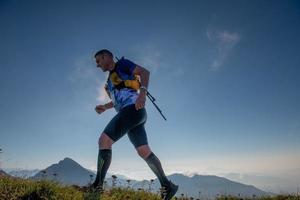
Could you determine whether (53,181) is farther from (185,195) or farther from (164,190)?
(185,195)

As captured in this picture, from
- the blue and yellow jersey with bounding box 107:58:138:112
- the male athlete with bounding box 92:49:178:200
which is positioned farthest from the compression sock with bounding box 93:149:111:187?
the blue and yellow jersey with bounding box 107:58:138:112

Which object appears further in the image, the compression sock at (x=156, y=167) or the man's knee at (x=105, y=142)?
the compression sock at (x=156, y=167)

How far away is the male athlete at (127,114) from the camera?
6.11 meters

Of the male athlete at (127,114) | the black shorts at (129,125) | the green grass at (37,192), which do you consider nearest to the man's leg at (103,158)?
the male athlete at (127,114)

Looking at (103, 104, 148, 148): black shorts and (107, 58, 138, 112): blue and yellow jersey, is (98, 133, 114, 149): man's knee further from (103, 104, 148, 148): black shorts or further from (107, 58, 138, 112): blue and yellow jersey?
(107, 58, 138, 112): blue and yellow jersey

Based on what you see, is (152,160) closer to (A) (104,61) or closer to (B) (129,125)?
(B) (129,125)

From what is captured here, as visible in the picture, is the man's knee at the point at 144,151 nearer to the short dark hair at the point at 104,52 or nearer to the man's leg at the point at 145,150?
the man's leg at the point at 145,150

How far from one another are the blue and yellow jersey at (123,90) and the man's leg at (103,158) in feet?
2.46

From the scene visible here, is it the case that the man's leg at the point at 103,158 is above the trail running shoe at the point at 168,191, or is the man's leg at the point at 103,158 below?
above

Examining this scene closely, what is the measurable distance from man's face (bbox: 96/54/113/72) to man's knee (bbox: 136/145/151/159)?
180cm

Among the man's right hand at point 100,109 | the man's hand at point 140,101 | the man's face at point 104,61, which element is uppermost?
the man's face at point 104,61

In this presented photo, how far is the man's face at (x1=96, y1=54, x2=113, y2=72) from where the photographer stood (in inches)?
268

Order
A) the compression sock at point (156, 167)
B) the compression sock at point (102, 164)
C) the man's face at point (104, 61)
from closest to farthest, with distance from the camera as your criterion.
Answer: the compression sock at point (102, 164) < the compression sock at point (156, 167) < the man's face at point (104, 61)

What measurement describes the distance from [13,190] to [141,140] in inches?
98.5
